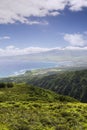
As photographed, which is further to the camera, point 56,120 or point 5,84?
point 5,84

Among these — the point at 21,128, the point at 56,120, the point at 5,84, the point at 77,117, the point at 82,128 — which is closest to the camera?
the point at 21,128

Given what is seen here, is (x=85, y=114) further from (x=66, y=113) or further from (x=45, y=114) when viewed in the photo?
(x=45, y=114)

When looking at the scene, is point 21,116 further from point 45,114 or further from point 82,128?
point 82,128

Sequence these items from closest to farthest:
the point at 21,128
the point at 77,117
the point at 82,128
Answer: the point at 21,128
the point at 82,128
the point at 77,117

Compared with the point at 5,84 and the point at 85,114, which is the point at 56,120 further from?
the point at 5,84

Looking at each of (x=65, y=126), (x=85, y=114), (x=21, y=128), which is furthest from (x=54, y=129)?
(x=85, y=114)

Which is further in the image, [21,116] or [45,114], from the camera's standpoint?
[45,114]

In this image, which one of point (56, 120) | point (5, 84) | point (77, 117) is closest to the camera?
point (56, 120)

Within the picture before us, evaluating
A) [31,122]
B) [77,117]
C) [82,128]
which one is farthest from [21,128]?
[77,117]
